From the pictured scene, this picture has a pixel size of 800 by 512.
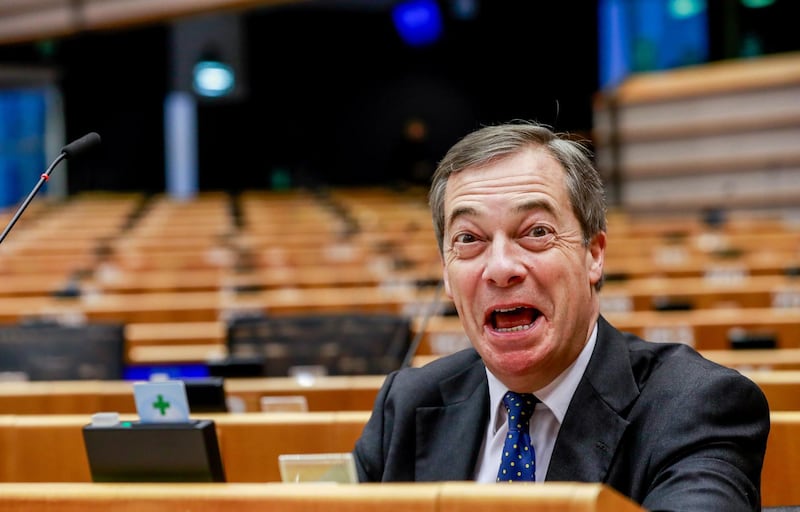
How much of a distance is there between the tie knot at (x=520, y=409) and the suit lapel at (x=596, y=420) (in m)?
0.07

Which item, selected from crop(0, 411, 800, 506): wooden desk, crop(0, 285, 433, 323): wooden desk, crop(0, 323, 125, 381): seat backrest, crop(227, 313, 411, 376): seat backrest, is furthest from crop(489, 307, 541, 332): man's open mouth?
crop(0, 285, 433, 323): wooden desk

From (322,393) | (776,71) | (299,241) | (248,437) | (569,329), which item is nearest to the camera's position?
(569,329)

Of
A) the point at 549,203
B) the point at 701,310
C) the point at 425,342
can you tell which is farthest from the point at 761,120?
the point at 549,203

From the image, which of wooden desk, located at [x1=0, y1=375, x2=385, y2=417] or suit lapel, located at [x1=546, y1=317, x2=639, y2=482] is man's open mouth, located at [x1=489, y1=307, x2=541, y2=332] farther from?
wooden desk, located at [x1=0, y1=375, x2=385, y2=417]

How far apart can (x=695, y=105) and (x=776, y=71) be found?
750 millimetres

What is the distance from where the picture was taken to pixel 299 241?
23.0 ft

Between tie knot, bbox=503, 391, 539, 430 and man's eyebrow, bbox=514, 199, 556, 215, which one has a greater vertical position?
man's eyebrow, bbox=514, 199, 556, 215

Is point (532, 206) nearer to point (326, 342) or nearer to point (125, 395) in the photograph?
point (125, 395)

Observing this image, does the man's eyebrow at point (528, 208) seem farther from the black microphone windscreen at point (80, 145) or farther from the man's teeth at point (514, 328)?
the black microphone windscreen at point (80, 145)

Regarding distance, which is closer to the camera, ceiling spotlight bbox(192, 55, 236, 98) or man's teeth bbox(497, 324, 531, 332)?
man's teeth bbox(497, 324, 531, 332)

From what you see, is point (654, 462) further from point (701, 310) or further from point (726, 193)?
point (726, 193)

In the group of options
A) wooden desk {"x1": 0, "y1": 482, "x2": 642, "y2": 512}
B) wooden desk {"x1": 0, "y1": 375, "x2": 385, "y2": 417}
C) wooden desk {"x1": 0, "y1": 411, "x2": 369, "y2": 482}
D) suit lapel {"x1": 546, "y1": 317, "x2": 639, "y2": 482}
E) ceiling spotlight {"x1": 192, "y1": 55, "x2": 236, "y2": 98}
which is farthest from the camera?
ceiling spotlight {"x1": 192, "y1": 55, "x2": 236, "y2": 98}

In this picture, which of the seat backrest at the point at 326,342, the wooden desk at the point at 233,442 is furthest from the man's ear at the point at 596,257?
the seat backrest at the point at 326,342

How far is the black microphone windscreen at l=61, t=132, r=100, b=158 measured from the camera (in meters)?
1.64
